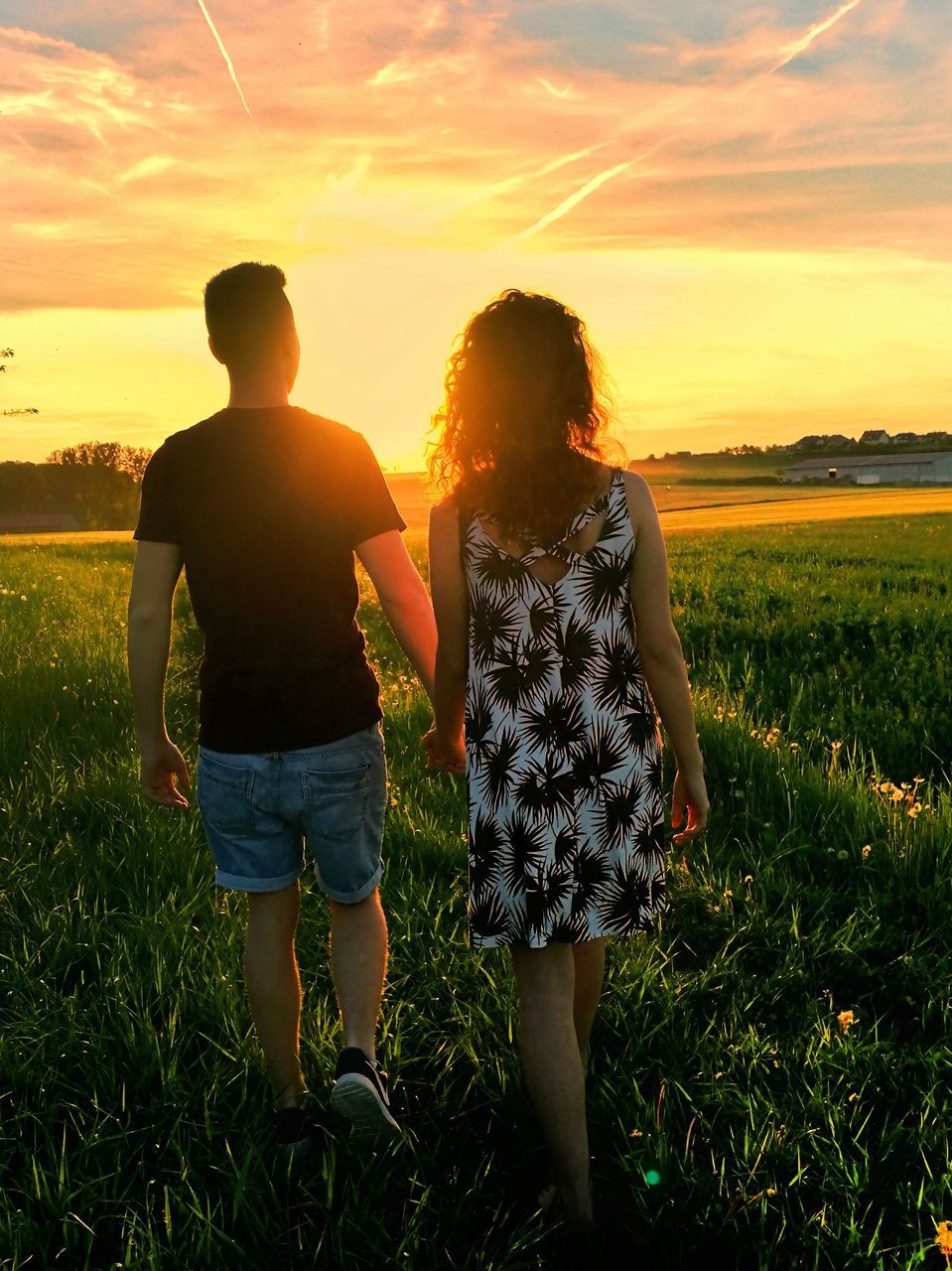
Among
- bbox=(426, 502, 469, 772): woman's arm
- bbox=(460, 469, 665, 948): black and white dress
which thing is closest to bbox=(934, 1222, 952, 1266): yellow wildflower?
bbox=(460, 469, 665, 948): black and white dress

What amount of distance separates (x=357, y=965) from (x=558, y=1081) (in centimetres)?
65

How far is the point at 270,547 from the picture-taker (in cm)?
261

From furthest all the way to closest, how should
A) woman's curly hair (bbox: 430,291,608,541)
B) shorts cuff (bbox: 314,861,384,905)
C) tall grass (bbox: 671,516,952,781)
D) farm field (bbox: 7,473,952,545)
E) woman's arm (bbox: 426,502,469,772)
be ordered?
farm field (bbox: 7,473,952,545), tall grass (bbox: 671,516,952,781), shorts cuff (bbox: 314,861,384,905), woman's arm (bbox: 426,502,469,772), woman's curly hair (bbox: 430,291,608,541)

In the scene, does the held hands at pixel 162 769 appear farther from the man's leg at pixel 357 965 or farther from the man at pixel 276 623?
the man's leg at pixel 357 965

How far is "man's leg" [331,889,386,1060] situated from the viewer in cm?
283

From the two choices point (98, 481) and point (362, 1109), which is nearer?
point (362, 1109)

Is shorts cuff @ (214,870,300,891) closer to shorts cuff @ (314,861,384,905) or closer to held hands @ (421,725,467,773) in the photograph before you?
shorts cuff @ (314,861,384,905)

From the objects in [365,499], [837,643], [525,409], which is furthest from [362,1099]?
[837,643]

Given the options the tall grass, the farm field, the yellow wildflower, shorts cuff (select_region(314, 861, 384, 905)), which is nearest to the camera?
the yellow wildflower

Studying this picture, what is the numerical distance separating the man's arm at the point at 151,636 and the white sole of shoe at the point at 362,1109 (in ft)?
2.87

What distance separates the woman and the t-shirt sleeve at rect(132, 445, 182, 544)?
66 cm

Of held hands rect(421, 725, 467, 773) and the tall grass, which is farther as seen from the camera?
the tall grass

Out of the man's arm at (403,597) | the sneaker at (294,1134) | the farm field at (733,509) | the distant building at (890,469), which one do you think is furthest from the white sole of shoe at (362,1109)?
the distant building at (890,469)

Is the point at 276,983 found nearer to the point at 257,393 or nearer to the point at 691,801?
the point at 691,801
